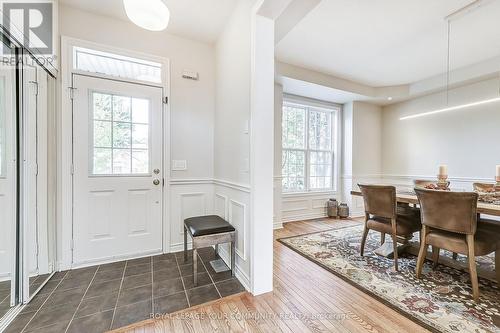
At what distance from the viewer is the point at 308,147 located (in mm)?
4719

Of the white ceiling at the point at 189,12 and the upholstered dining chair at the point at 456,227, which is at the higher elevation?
the white ceiling at the point at 189,12

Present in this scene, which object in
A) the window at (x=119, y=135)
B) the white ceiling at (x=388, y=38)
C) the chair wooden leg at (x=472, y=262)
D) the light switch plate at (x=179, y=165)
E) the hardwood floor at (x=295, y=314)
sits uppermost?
the white ceiling at (x=388, y=38)

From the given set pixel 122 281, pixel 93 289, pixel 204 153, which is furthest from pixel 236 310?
pixel 204 153

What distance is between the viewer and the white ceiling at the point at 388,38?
232 centimetres

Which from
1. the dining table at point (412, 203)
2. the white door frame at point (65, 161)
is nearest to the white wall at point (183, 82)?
the white door frame at point (65, 161)

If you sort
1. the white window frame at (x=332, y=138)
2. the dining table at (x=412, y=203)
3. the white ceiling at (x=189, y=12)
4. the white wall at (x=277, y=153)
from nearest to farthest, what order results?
the dining table at (x=412, y=203) < the white ceiling at (x=189, y=12) < the white wall at (x=277, y=153) < the white window frame at (x=332, y=138)

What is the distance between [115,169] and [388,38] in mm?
3849

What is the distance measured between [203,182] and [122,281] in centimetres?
137

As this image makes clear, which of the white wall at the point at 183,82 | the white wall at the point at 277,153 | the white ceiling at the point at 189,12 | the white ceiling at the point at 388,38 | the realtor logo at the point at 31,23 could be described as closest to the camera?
the realtor logo at the point at 31,23

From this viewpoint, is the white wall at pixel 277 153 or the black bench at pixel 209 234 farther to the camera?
the white wall at pixel 277 153

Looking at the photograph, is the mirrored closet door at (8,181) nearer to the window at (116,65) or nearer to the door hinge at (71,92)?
the door hinge at (71,92)

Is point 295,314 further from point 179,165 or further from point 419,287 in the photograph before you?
point 179,165

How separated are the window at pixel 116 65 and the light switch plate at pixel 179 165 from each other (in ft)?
3.37

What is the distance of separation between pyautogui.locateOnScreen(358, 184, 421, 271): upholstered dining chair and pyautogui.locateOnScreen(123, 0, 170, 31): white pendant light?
8.48 feet
